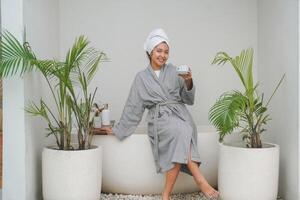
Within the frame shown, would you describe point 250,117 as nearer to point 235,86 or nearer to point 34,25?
point 235,86

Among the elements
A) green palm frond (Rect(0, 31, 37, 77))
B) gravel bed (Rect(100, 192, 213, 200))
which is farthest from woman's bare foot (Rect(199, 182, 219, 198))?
green palm frond (Rect(0, 31, 37, 77))

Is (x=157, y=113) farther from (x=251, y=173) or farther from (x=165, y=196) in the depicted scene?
(x=251, y=173)

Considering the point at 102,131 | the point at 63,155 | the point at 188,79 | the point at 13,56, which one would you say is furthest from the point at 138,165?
the point at 13,56

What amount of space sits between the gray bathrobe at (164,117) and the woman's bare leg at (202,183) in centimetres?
4

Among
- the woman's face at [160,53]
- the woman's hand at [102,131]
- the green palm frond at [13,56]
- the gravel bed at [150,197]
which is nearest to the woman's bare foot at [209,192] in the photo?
the gravel bed at [150,197]

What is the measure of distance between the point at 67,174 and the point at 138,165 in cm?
62

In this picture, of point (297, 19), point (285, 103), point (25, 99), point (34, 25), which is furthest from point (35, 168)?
point (297, 19)

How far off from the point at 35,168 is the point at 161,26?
194 centimetres

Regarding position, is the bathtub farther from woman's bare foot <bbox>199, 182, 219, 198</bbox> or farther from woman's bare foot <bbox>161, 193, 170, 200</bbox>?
woman's bare foot <bbox>199, 182, 219, 198</bbox>

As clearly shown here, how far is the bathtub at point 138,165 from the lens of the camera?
311cm

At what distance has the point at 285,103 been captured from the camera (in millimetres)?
2988

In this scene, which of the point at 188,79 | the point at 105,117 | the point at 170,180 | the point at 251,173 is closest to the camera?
the point at 251,173

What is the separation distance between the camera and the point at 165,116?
9.95ft

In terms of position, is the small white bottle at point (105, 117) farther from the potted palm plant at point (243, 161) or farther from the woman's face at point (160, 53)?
the potted palm plant at point (243, 161)
